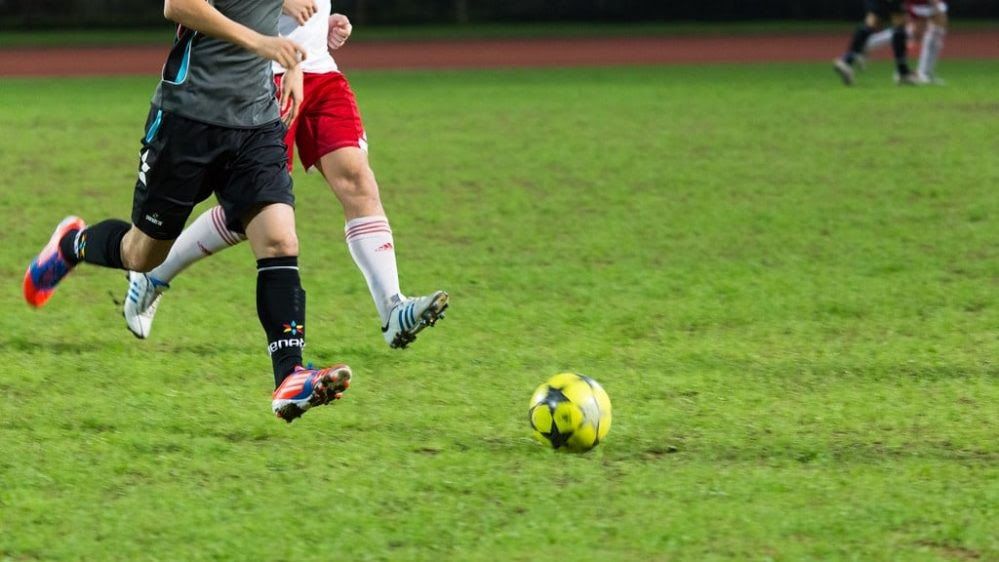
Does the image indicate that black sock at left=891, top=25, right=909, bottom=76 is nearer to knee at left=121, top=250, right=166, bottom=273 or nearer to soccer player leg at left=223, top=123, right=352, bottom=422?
knee at left=121, top=250, right=166, bottom=273

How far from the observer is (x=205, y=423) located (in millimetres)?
5164

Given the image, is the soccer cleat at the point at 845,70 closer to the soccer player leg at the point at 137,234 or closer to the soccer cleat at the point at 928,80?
the soccer cleat at the point at 928,80

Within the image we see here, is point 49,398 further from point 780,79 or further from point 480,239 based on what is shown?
point 780,79

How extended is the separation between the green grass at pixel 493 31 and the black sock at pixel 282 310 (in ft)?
86.3

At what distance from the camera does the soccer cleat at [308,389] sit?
484 centimetres

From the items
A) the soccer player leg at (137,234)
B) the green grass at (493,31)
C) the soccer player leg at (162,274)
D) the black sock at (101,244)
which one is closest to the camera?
the soccer player leg at (137,234)

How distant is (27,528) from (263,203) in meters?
1.56

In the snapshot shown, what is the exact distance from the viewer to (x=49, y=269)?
6598 mm

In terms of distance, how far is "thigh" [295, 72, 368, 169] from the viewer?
243 inches

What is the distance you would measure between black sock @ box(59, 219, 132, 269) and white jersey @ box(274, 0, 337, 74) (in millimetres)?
903

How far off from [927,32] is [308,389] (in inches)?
651

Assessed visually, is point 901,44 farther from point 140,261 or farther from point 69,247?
point 140,261

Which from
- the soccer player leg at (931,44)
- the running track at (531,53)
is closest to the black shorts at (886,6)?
the soccer player leg at (931,44)

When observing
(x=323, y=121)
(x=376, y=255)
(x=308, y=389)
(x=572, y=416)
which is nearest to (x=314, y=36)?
(x=323, y=121)
